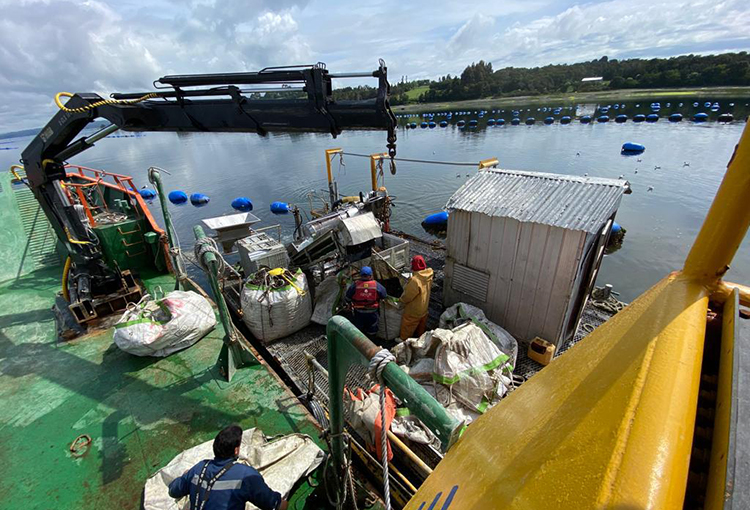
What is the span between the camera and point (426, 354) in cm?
500

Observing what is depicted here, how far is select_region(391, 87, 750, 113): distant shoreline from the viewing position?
61562 mm

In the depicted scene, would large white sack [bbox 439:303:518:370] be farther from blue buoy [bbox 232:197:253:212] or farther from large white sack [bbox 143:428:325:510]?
blue buoy [bbox 232:197:253:212]

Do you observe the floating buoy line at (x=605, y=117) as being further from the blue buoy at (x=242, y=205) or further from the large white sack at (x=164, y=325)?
the large white sack at (x=164, y=325)

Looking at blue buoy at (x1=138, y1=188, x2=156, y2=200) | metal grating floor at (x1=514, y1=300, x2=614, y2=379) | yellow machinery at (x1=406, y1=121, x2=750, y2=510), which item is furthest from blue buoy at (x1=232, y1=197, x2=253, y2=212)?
yellow machinery at (x1=406, y1=121, x2=750, y2=510)

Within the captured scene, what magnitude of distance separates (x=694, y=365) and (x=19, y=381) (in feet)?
26.3

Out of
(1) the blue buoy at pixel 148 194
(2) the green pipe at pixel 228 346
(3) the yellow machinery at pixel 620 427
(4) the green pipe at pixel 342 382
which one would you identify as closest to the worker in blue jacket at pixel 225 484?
(4) the green pipe at pixel 342 382

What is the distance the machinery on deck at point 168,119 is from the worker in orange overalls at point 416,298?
7.40ft

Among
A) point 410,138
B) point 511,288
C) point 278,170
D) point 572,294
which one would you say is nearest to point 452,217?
point 511,288

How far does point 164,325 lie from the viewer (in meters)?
5.41

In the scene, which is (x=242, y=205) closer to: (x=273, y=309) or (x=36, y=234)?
(x=36, y=234)

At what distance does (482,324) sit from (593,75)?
115 m

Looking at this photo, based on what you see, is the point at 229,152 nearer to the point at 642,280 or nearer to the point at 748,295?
the point at 642,280

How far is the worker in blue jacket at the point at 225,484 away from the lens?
2.32 meters

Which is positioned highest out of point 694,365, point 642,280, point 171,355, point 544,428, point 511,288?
point 694,365
